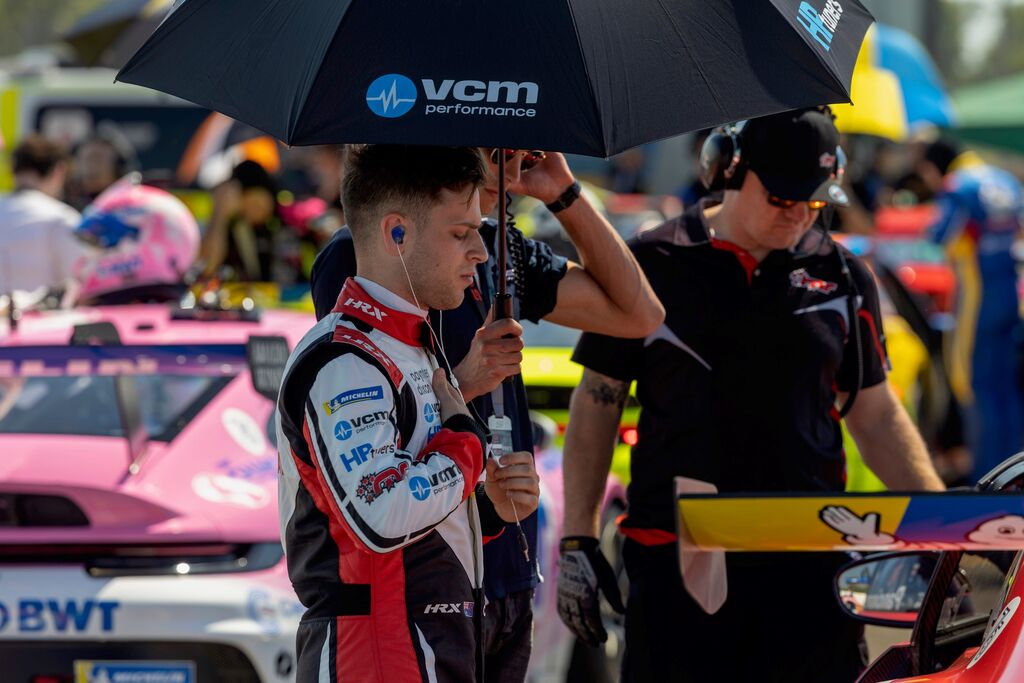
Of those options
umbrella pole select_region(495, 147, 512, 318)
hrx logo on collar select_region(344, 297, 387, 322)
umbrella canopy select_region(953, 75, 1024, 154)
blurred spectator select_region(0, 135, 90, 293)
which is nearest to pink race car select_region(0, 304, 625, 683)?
umbrella pole select_region(495, 147, 512, 318)

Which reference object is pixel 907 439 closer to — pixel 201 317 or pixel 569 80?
pixel 569 80

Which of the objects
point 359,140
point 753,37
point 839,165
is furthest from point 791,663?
point 359,140

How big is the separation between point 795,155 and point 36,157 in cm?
595

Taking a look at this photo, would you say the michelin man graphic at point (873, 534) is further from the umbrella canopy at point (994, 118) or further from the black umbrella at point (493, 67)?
the umbrella canopy at point (994, 118)

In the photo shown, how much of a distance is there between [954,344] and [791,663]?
8.06 m

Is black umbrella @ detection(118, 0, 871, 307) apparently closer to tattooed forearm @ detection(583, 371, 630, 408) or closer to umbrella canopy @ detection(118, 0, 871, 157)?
umbrella canopy @ detection(118, 0, 871, 157)

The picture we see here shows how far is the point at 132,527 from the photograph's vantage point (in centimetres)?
493

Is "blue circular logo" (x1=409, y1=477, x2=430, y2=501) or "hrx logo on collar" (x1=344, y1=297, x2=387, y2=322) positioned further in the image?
"hrx logo on collar" (x1=344, y1=297, x2=387, y2=322)

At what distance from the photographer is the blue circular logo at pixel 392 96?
297cm

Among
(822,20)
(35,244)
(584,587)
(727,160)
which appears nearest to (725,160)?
(727,160)

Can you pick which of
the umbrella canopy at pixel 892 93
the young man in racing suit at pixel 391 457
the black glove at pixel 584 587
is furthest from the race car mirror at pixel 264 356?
the umbrella canopy at pixel 892 93

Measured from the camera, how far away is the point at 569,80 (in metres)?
3.07

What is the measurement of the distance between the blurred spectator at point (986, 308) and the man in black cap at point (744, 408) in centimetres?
727

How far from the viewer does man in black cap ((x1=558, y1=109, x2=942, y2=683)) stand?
4.23m
